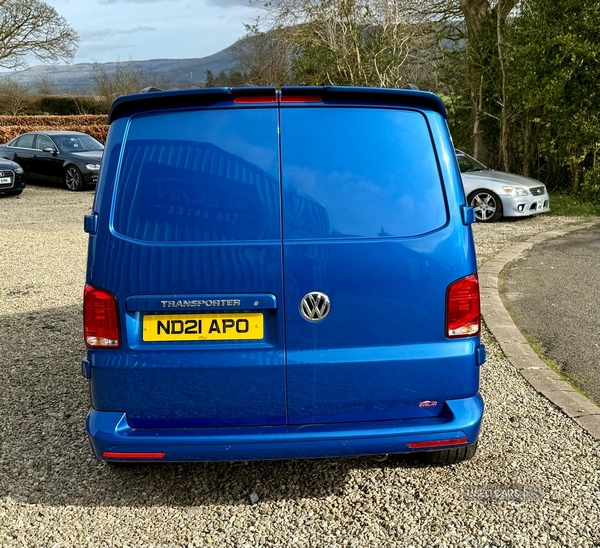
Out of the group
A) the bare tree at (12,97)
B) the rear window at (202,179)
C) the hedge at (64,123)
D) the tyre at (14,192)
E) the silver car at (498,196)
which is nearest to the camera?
the rear window at (202,179)

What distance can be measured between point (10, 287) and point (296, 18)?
17.7 m

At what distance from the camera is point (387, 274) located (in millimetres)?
2887

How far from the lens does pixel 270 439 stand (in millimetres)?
2938

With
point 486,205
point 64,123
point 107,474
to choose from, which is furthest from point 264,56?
point 107,474

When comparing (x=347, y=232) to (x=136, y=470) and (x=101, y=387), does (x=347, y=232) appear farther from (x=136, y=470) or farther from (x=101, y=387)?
(x=136, y=470)

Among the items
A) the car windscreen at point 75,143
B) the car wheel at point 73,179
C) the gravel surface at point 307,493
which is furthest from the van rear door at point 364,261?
the car windscreen at point 75,143

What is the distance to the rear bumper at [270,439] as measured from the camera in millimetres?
2945

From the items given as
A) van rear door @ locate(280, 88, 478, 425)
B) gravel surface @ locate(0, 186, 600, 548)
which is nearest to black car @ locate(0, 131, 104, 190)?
gravel surface @ locate(0, 186, 600, 548)

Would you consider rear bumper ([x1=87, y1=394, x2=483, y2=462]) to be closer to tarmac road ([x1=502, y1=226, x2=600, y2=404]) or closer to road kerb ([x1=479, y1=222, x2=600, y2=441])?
road kerb ([x1=479, y1=222, x2=600, y2=441])

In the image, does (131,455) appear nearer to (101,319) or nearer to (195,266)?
(101,319)

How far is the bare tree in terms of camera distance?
127ft

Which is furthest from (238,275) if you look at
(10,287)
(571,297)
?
(10,287)

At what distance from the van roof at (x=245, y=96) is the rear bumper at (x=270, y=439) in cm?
135

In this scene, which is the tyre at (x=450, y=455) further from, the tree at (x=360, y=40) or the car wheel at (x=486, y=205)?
the tree at (x=360, y=40)
